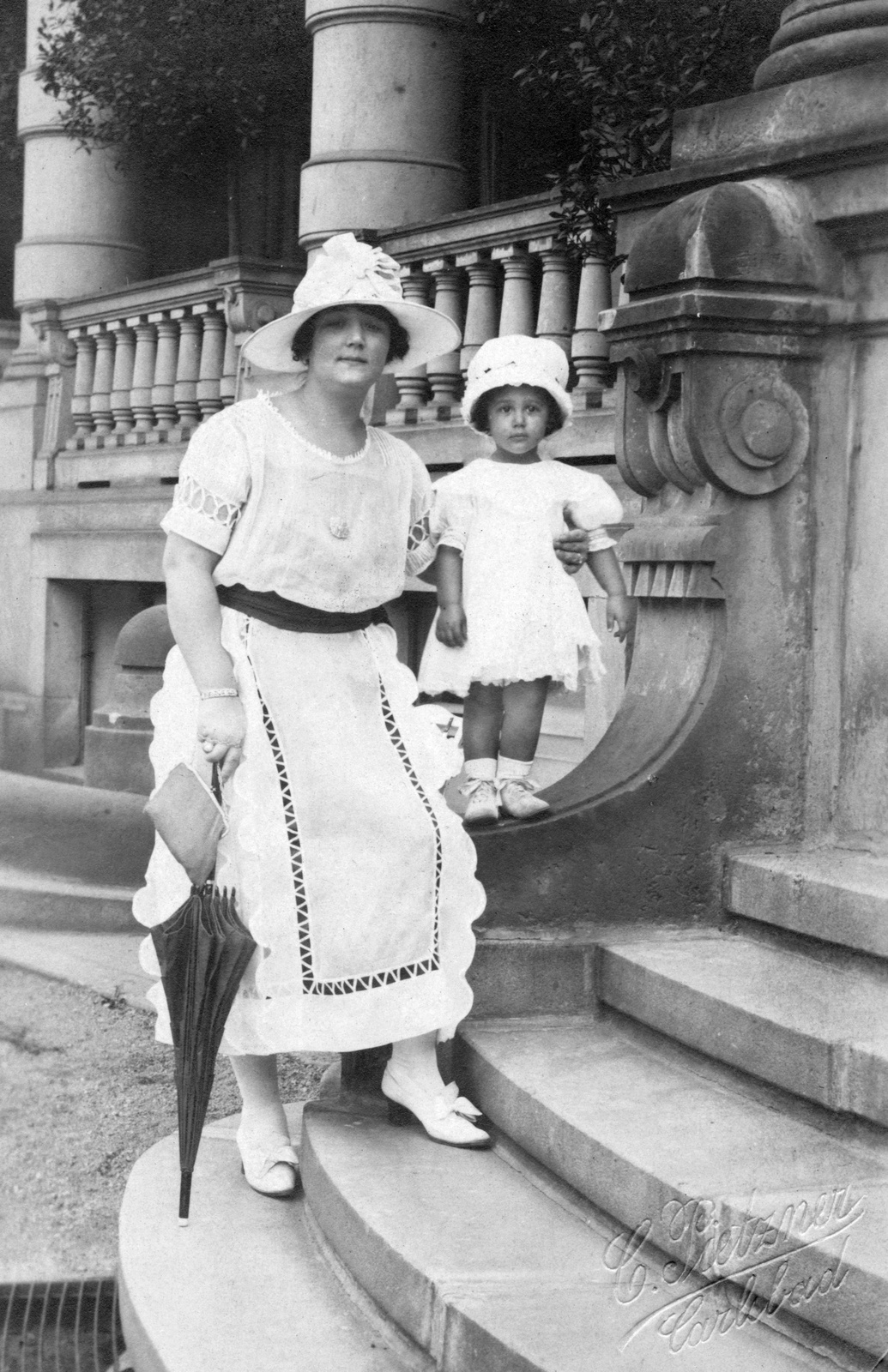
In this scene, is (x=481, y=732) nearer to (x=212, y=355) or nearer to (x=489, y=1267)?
(x=489, y=1267)

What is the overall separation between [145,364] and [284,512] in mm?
7707

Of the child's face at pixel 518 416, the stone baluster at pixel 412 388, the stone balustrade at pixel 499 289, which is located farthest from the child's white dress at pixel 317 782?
the stone baluster at pixel 412 388

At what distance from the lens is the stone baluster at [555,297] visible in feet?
24.2

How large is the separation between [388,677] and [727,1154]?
1.19 metres

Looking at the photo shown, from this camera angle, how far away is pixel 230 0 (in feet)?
32.3

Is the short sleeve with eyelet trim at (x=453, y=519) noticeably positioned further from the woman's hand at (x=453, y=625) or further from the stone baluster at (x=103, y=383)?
the stone baluster at (x=103, y=383)

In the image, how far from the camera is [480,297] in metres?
7.78

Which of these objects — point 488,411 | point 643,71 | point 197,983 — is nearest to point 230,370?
point 643,71

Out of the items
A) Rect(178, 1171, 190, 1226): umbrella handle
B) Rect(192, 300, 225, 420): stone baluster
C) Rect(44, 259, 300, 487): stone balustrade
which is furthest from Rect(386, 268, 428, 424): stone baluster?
Rect(178, 1171, 190, 1226): umbrella handle

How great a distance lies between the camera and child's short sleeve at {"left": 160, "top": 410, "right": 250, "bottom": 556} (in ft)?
11.0

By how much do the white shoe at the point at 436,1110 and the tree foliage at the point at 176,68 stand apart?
7887mm

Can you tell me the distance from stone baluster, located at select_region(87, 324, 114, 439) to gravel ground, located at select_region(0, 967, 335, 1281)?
6002mm

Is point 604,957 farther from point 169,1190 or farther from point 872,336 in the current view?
point 872,336

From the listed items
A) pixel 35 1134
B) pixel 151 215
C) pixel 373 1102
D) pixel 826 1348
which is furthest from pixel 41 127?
pixel 826 1348
